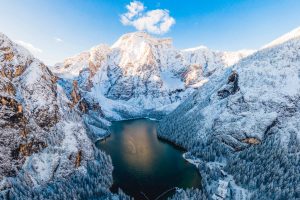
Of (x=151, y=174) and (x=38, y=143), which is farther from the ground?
(x=38, y=143)

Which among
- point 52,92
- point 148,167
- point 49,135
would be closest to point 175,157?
point 148,167

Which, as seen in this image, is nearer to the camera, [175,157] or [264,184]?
[264,184]

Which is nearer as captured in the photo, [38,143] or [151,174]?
[38,143]

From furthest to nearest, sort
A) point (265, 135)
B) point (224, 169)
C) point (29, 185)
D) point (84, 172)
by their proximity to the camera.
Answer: point (265, 135), point (224, 169), point (84, 172), point (29, 185)

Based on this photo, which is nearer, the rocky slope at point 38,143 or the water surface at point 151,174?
the rocky slope at point 38,143

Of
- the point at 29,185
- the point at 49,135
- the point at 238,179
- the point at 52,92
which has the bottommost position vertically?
the point at 29,185

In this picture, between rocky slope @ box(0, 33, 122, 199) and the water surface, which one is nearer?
rocky slope @ box(0, 33, 122, 199)

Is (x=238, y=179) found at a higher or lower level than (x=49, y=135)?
lower

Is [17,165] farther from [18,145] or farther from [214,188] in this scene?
[214,188]
